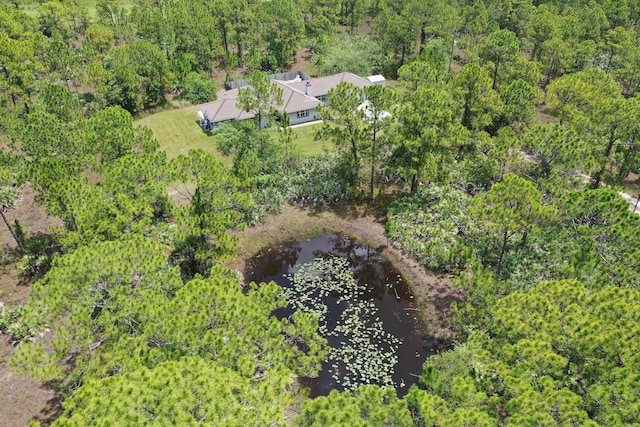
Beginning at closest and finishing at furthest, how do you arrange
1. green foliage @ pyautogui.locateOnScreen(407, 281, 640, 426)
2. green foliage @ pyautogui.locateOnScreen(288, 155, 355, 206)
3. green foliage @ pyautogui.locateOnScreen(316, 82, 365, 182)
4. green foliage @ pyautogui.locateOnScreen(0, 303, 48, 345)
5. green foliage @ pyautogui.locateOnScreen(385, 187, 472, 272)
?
green foliage @ pyautogui.locateOnScreen(407, 281, 640, 426) < green foliage @ pyautogui.locateOnScreen(0, 303, 48, 345) < green foliage @ pyautogui.locateOnScreen(385, 187, 472, 272) < green foliage @ pyautogui.locateOnScreen(316, 82, 365, 182) < green foliage @ pyautogui.locateOnScreen(288, 155, 355, 206)

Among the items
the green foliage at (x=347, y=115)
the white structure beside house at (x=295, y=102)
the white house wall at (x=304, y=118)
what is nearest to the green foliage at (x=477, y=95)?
the green foliage at (x=347, y=115)

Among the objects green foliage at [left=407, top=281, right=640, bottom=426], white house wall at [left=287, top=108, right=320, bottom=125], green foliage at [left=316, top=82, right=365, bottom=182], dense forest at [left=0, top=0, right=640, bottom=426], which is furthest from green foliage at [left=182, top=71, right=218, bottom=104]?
green foliage at [left=407, top=281, right=640, bottom=426]

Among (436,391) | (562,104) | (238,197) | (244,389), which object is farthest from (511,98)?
(244,389)

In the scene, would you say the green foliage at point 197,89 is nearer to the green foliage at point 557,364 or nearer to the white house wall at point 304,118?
the white house wall at point 304,118

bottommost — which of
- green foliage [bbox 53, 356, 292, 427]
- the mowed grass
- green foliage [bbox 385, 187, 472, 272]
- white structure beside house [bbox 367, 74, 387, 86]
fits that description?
green foliage [bbox 385, 187, 472, 272]

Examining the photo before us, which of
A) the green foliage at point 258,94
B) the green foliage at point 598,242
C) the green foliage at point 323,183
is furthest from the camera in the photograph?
the green foliage at point 258,94

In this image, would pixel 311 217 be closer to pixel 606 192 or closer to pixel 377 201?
pixel 377 201

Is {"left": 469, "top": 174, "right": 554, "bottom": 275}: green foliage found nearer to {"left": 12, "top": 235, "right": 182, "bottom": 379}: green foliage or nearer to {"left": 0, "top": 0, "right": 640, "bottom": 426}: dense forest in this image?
{"left": 0, "top": 0, "right": 640, "bottom": 426}: dense forest
